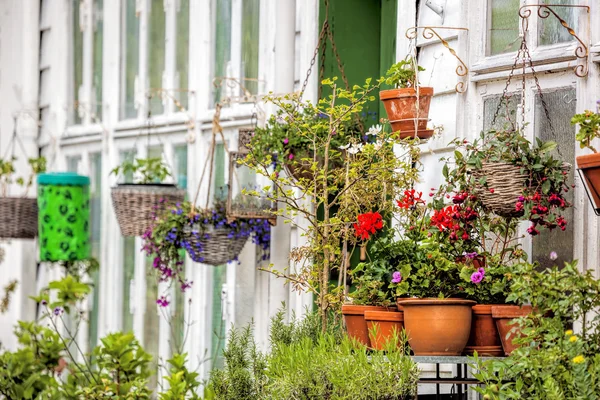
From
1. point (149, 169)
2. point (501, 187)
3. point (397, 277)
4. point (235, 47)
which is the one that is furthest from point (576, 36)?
point (149, 169)

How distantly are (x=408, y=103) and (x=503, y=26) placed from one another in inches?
17.6

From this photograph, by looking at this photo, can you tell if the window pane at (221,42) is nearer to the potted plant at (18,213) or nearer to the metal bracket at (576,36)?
the potted plant at (18,213)

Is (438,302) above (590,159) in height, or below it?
below

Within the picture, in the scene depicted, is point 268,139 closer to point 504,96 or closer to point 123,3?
point 504,96

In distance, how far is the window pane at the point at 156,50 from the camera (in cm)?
671

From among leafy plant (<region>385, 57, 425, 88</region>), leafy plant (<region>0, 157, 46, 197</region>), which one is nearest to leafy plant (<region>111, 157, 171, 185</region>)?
leafy plant (<region>0, 157, 46, 197</region>)

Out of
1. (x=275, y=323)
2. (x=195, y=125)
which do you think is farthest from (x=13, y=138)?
(x=275, y=323)

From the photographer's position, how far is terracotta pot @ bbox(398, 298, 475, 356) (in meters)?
3.62

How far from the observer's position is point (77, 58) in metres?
7.84

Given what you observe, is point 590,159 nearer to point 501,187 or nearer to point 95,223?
point 501,187

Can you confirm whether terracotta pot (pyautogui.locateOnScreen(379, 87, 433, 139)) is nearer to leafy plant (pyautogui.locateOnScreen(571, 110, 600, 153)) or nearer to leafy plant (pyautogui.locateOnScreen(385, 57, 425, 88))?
leafy plant (pyautogui.locateOnScreen(385, 57, 425, 88))

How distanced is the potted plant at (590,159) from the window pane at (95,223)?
178 inches

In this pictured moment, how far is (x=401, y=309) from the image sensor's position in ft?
12.4

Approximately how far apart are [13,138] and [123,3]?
1400 mm
